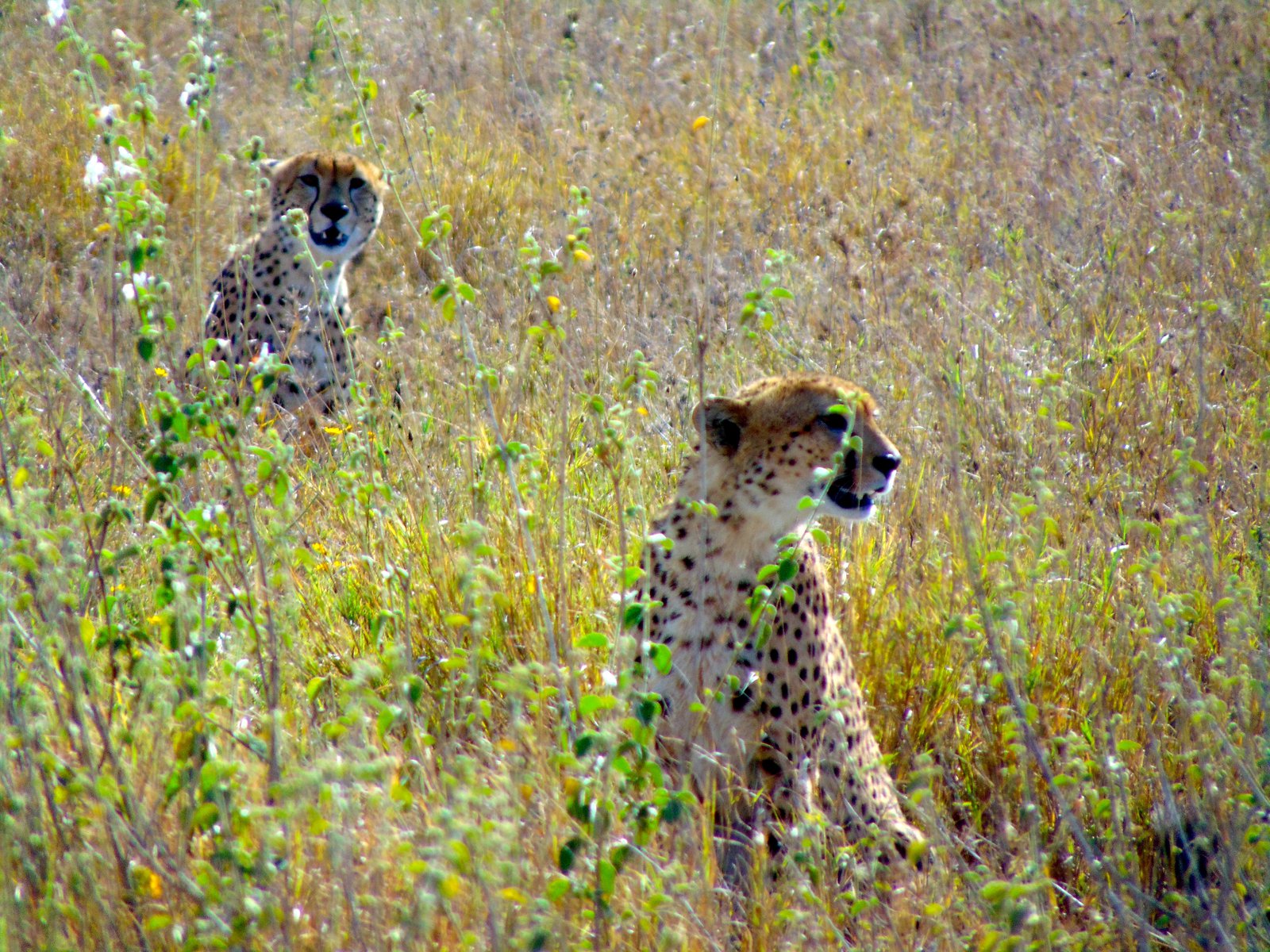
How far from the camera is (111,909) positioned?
67.2 inches

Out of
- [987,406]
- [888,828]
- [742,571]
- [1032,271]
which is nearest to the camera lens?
[888,828]

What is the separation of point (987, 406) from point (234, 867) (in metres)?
2.94

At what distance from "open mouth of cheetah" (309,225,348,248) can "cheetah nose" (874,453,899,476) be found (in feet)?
11.1

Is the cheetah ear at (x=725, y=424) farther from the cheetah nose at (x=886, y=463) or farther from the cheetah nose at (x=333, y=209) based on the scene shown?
the cheetah nose at (x=333, y=209)

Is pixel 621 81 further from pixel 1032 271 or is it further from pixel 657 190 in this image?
pixel 1032 271

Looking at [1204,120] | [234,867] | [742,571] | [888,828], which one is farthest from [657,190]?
[234,867]

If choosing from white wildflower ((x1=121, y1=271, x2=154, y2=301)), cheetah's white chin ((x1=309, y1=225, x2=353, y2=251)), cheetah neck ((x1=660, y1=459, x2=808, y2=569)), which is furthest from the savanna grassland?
cheetah's white chin ((x1=309, y1=225, x2=353, y2=251))

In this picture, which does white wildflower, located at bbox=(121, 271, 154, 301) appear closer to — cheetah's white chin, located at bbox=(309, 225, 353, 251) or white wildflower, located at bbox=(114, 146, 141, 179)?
white wildflower, located at bbox=(114, 146, 141, 179)

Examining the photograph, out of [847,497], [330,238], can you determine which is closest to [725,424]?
[847,497]

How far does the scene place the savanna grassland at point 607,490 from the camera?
1.73m

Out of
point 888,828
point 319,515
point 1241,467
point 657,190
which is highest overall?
point 657,190

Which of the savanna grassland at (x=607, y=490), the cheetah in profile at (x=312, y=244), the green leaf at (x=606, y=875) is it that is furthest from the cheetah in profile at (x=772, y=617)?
the cheetah in profile at (x=312, y=244)

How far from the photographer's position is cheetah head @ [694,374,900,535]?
278cm

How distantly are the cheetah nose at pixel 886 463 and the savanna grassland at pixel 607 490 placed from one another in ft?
0.51
